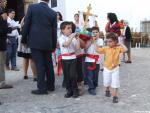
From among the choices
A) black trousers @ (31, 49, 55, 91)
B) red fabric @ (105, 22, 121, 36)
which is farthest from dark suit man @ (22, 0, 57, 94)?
red fabric @ (105, 22, 121, 36)

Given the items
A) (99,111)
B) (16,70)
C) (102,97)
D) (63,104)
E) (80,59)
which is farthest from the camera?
(16,70)

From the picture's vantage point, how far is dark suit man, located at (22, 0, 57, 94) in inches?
354

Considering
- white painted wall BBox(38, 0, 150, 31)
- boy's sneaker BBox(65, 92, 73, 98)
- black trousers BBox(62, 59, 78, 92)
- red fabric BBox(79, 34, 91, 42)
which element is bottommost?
boy's sneaker BBox(65, 92, 73, 98)

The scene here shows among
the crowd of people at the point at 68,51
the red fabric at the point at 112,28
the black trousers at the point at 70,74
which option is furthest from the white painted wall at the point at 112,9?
the black trousers at the point at 70,74

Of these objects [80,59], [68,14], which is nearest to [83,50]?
[80,59]

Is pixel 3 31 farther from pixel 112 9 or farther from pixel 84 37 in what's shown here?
pixel 112 9

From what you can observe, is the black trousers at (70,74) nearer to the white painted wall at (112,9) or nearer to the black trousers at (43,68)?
the black trousers at (43,68)

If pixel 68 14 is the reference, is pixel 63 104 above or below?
below

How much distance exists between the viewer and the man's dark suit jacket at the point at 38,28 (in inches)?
353

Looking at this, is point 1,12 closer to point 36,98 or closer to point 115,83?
point 36,98

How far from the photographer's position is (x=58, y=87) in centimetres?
988

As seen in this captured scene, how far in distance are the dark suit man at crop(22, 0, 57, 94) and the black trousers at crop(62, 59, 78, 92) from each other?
49 cm

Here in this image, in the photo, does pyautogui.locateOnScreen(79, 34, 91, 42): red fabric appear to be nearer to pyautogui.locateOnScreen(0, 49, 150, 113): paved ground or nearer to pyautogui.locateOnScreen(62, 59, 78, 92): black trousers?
pyautogui.locateOnScreen(62, 59, 78, 92): black trousers

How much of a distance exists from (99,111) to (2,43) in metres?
2.80
